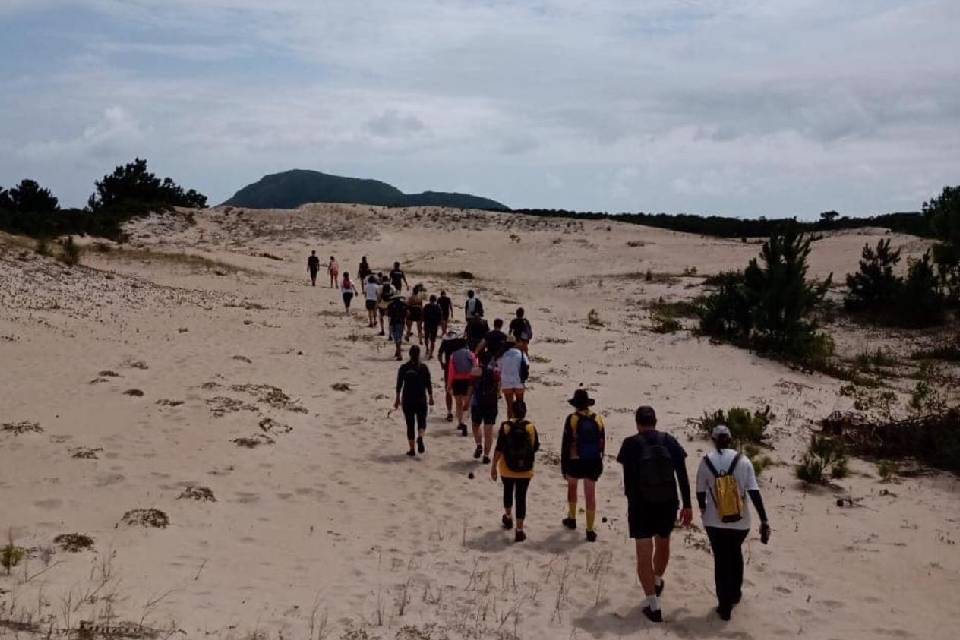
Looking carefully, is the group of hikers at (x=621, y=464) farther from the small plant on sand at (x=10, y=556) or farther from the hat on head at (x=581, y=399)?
the small plant on sand at (x=10, y=556)

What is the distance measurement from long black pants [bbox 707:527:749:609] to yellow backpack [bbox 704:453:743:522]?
0.18 m

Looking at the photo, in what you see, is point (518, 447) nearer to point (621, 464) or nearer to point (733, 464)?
point (621, 464)

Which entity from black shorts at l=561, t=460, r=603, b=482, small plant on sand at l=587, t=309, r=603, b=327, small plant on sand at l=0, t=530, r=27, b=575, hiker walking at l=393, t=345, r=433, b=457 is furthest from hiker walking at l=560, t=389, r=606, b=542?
small plant on sand at l=587, t=309, r=603, b=327

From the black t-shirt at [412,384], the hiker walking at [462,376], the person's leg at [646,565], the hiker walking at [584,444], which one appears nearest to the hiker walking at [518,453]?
the hiker walking at [584,444]

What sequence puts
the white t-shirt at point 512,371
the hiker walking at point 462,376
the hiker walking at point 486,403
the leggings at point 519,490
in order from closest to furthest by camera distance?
the leggings at point 519,490 < the hiker walking at point 486,403 < the white t-shirt at point 512,371 < the hiker walking at point 462,376

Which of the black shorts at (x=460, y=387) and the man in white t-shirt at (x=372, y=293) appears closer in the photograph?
the black shorts at (x=460, y=387)

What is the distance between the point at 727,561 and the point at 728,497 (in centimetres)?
69

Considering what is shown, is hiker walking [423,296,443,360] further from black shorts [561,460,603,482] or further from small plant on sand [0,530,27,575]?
small plant on sand [0,530,27,575]

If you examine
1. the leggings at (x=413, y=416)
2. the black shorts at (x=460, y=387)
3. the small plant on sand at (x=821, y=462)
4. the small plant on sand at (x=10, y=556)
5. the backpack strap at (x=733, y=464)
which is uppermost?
the backpack strap at (x=733, y=464)

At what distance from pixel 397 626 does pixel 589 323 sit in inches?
934

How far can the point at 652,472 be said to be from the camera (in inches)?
293

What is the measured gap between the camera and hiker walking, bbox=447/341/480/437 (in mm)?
13555

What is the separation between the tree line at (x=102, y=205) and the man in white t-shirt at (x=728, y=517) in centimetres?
3848

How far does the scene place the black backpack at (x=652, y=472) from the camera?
7.45m
